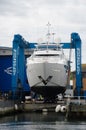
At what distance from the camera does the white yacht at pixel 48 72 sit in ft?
207

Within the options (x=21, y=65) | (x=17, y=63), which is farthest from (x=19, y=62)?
(x=17, y=63)

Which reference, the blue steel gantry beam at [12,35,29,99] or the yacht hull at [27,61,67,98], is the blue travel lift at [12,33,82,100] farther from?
the yacht hull at [27,61,67,98]

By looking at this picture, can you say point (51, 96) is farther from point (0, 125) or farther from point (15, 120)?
point (0, 125)

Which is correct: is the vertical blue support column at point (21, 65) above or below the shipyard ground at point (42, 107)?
above

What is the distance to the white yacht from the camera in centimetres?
6319

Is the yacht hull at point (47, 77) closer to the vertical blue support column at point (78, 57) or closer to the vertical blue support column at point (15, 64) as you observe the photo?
the vertical blue support column at point (78, 57)

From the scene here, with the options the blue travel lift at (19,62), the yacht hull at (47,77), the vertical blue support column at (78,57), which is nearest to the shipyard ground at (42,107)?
the yacht hull at (47,77)

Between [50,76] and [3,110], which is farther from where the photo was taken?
[50,76]

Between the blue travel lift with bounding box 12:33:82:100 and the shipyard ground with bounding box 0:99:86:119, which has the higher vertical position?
the blue travel lift with bounding box 12:33:82:100

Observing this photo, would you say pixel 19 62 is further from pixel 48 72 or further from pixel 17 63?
pixel 48 72

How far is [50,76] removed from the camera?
6312 centimetres

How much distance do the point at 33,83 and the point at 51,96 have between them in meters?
2.93

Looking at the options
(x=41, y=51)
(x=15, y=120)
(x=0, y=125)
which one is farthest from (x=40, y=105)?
(x=0, y=125)

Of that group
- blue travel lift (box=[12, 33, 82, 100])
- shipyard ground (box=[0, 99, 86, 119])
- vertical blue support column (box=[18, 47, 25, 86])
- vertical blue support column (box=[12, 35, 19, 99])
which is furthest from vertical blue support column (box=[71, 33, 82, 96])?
vertical blue support column (box=[18, 47, 25, 86])
